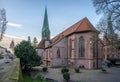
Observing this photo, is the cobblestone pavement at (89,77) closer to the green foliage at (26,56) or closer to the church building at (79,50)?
the green foliage at (26,56)

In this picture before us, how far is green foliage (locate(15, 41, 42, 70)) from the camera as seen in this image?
140 feet

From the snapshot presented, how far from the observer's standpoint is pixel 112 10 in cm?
2616

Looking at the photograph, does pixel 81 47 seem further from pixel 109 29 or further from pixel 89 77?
pixel 109 29

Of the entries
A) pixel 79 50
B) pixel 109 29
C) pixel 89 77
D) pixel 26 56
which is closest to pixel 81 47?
pixel 79 50

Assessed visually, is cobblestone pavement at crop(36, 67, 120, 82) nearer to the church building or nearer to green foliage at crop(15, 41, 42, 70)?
green foliage at crop(15, 41, 42, 70)

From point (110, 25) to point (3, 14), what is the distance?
3274 cm

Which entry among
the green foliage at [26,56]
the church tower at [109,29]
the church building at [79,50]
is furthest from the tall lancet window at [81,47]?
the church tower at [109,29]

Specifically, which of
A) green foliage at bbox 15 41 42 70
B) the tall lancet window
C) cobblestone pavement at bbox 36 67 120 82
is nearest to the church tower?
cobblestone pavement at bbox 36 67 120 82

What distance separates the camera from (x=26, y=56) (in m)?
43.0

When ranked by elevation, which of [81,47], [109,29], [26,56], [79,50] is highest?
[109,29]

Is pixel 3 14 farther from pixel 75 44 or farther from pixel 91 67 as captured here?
pixel 91 67

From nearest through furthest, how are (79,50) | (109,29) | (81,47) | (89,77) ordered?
(109,29)
(89,77)
(81,47)
(79,50)

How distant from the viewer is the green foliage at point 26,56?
4266 centimetres

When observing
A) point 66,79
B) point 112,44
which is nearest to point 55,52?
point 66,79
